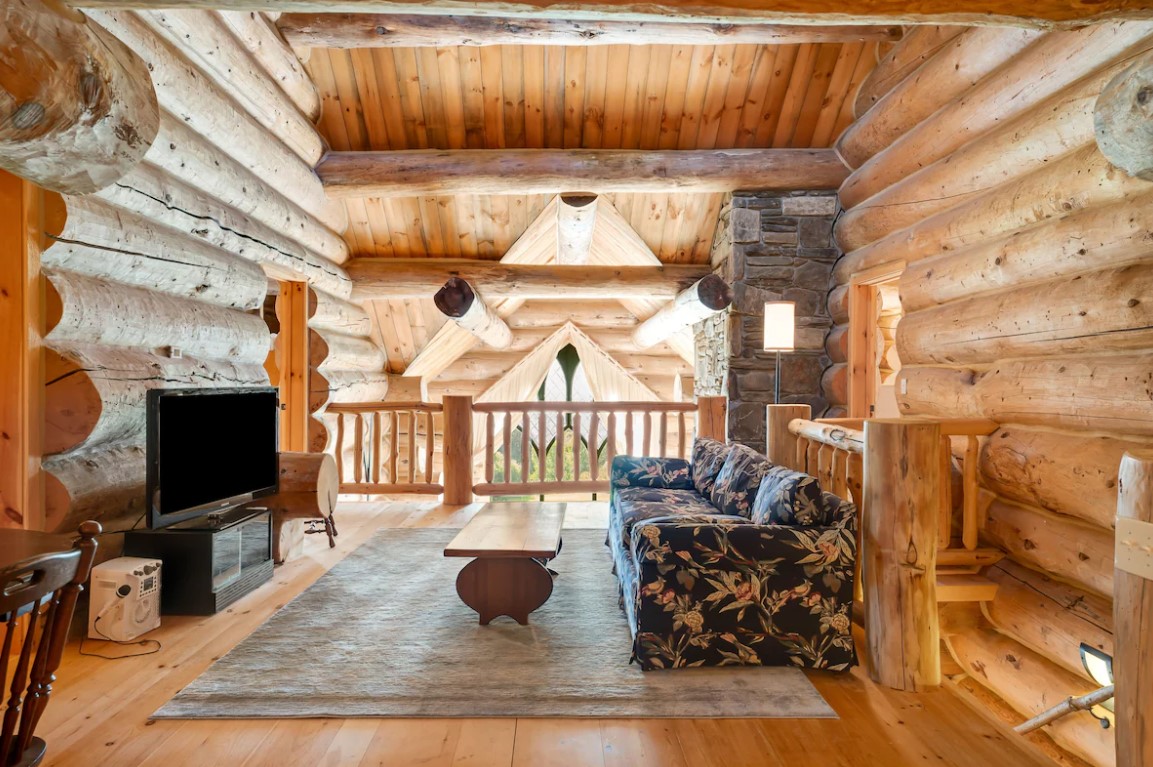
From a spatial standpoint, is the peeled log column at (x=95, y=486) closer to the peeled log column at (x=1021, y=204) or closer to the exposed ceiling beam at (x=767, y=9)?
the exposed ceiling beam at (x=767, y=9)

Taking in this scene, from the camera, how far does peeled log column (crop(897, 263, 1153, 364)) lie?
102 inches

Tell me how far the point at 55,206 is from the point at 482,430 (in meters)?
7.57

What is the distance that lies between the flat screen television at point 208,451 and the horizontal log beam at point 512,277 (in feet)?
10.00

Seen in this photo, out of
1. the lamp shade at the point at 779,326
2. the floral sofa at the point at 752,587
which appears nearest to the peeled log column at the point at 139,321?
the floral sofa at the point at 752,587

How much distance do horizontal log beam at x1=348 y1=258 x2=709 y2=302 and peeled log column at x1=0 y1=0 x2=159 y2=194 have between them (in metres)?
4.15

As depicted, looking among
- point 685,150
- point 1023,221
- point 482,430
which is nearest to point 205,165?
point 685,150

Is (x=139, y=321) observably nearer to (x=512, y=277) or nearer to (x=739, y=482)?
(x=739, y=482)

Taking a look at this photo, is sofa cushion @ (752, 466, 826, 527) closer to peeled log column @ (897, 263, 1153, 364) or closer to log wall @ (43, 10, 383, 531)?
peeled log column @ (897, 263, 1153, 364)

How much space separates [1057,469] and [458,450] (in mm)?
4392

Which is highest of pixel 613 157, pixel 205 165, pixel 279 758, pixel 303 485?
pixel 613 157

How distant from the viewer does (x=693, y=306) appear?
6.02m

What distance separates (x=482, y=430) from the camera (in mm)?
10039

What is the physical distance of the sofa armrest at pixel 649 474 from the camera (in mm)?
4191

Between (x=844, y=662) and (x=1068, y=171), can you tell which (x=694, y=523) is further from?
(x=1068, y=171)
